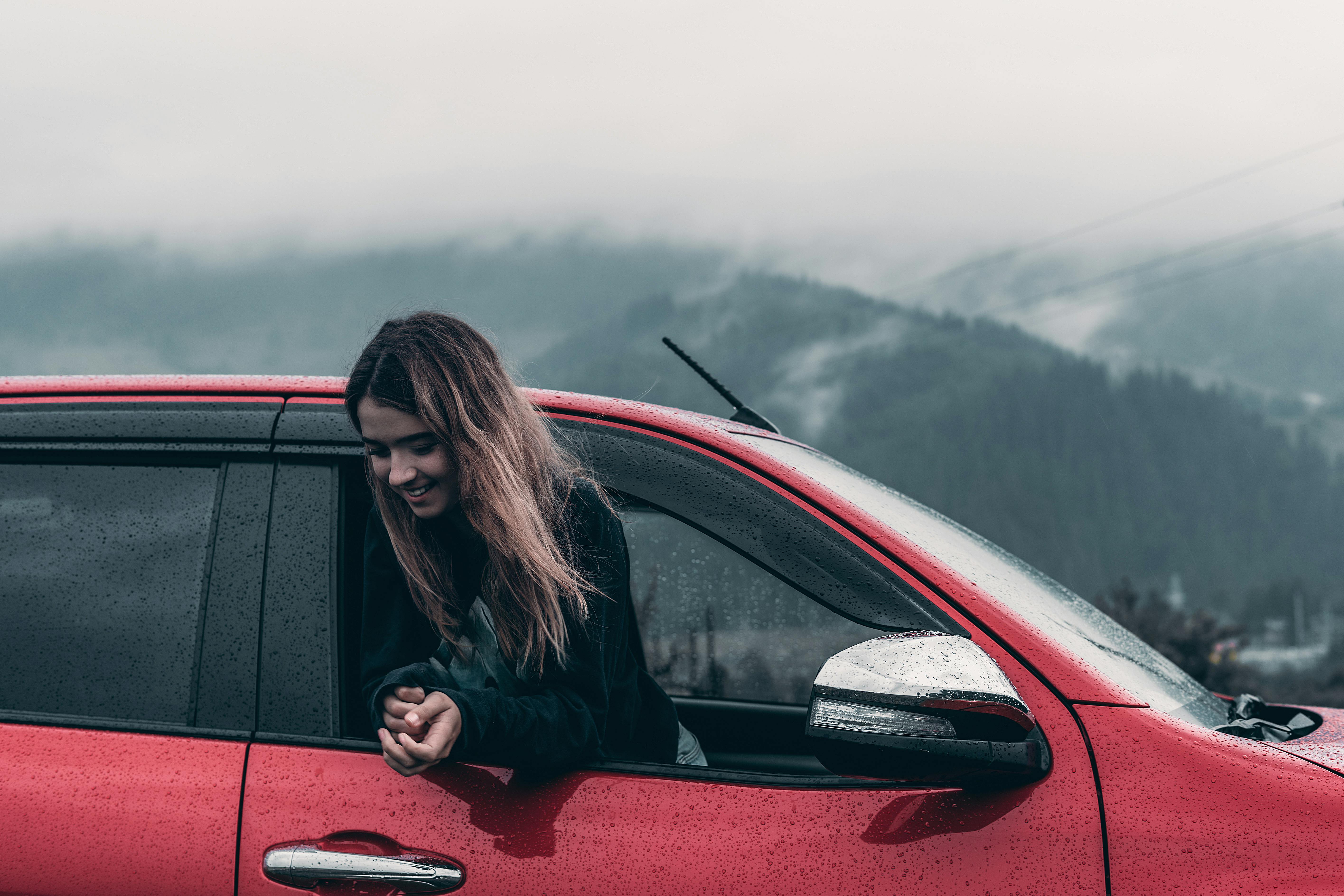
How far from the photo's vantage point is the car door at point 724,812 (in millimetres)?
1369

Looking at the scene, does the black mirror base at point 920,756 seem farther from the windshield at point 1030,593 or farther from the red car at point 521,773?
the windshield at point 1030,593

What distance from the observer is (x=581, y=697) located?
150cm

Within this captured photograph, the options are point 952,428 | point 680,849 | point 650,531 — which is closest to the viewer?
point 680,849

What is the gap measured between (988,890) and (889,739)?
265 mm

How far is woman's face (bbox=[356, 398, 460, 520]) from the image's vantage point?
1565mm

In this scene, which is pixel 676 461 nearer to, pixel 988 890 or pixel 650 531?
pixel 988 890

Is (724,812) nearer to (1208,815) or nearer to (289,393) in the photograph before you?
(1208,815)

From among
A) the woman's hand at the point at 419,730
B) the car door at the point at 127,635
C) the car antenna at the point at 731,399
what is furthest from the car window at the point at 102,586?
the car antenna at the point at 731,399

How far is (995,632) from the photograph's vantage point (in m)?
1.47

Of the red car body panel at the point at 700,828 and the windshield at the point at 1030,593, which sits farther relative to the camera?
the windshield at the point at 1030,593

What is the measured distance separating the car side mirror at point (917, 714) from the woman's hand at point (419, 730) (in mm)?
466

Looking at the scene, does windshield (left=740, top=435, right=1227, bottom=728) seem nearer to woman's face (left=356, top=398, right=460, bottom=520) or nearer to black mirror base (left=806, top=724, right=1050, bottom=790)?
black mirror base (left=806, top=724, right=1050, bottom=790)

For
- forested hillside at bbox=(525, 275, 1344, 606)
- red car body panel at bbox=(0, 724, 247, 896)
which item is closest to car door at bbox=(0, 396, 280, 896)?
red car body panel at bbox=(0, 724, 247, 896)

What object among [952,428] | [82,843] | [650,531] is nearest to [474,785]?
[82,843]
